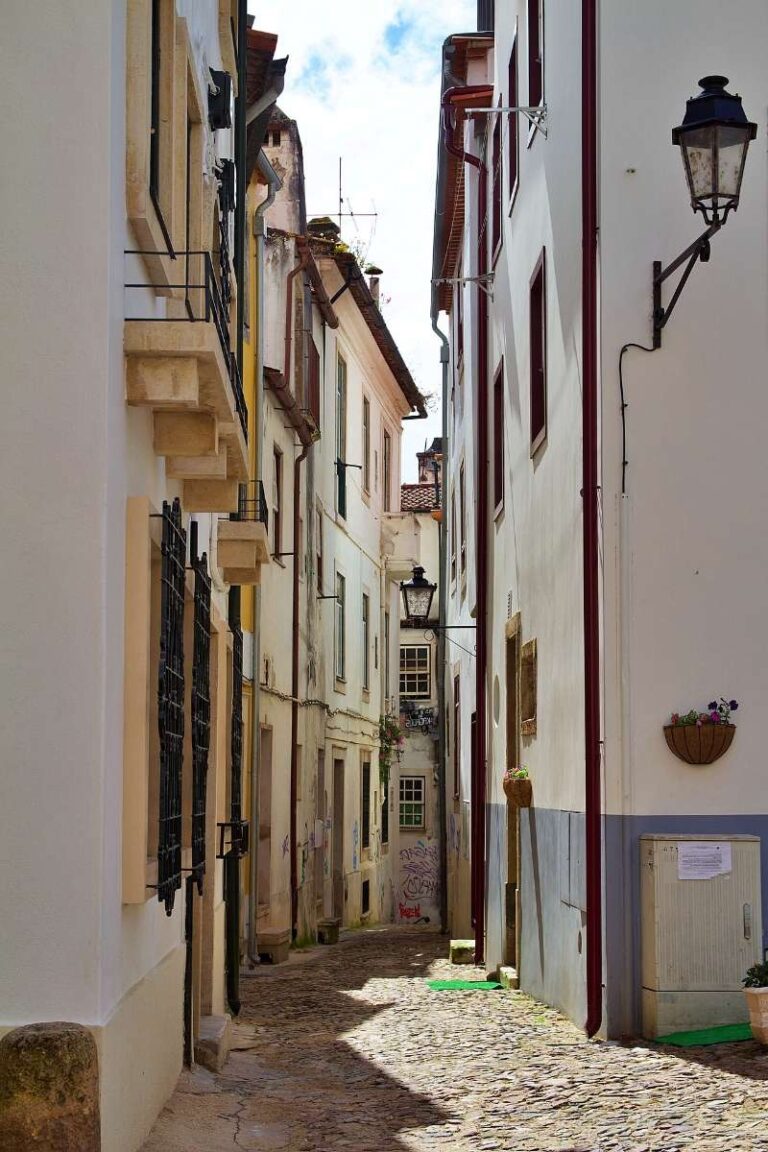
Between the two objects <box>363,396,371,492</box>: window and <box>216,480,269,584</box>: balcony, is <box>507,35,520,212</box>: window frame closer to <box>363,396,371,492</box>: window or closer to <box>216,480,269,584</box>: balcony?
<box>216,480,269,584</box>: balcony

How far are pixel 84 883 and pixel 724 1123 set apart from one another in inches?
124

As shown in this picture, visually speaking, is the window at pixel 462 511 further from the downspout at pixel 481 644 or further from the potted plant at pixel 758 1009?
the potted plant at pixel 758 1009

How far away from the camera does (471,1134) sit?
293 inches

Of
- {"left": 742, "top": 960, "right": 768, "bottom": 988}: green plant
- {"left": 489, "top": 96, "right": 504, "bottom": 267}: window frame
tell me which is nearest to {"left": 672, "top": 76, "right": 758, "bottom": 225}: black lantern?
{"left": 742, "top": 960, "right": 768, "bottom": 988}: green plant

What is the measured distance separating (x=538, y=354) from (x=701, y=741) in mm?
4684

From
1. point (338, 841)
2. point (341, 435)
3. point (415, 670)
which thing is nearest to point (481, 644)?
point (338, 841)

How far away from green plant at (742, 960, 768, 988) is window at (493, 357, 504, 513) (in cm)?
741

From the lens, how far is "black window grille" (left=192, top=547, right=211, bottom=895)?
8391mm

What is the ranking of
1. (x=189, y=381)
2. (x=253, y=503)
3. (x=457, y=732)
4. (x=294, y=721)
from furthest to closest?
(x=457, y=732), (x=294, y=721), (x=253, y=503), (x=189, y=381)

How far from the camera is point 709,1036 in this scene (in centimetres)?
905

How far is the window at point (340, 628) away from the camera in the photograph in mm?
25500

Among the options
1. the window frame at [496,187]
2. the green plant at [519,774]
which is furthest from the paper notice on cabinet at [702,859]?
the window frame at [496,187]

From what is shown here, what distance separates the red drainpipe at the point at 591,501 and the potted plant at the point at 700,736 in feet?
1.50

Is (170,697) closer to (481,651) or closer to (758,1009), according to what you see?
(758,1009)
